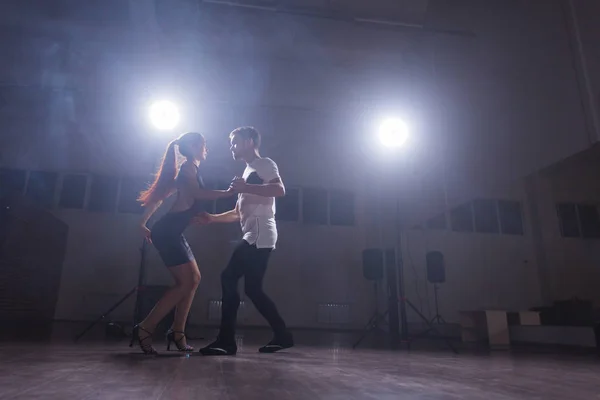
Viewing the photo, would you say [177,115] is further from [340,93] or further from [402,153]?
[402,153]

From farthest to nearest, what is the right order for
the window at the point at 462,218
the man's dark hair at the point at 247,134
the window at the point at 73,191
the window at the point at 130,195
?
the window at the point at 462,218, the window at the point at 130,195, the window at the point at 73,191, the man's dark hair at the point at 247,134

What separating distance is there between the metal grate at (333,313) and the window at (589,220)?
5290mm

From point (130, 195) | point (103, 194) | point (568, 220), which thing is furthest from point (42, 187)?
point (568, 220)

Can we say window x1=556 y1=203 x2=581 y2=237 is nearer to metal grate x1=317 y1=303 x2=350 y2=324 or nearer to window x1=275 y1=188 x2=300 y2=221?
metal grate x1=317 y1=303 x2=350 y2=324

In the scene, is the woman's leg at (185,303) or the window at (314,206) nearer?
the woman's leg at (185,303)

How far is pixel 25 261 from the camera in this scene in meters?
4.57

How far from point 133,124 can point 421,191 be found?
4929 millimetres

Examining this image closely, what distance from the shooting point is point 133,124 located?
6.30 meters

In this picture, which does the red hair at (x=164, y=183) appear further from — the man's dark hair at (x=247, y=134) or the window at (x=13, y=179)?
the window at (x=13, y=179)

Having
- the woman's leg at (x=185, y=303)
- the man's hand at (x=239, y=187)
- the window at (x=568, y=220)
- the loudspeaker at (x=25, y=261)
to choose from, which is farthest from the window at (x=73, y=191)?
the window at (x=568, y=220)

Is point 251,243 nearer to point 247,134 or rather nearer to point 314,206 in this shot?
point 247,134

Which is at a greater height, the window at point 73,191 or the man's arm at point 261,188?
the window at point 73,191

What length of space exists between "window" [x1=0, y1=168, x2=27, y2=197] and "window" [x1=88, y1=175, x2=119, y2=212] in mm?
1064

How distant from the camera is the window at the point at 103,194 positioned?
645 cm
